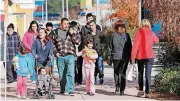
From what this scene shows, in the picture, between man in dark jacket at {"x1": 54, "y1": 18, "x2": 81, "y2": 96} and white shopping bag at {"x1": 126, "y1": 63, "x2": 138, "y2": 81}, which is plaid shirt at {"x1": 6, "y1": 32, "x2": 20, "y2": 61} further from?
white shopping bag at {"x1": 126, "y1": 63, "x2": 138, "y2": 81}

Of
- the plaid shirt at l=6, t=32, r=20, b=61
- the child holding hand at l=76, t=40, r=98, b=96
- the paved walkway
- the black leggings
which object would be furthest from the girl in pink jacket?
the black leggings

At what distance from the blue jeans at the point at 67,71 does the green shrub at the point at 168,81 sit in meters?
2.08

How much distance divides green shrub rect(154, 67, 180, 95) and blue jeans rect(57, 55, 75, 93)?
2083 millimetres

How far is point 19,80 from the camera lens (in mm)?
11844

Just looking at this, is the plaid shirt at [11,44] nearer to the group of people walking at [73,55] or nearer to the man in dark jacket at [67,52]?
the group of people walking at [73,55]

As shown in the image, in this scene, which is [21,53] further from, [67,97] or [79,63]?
[79,63]

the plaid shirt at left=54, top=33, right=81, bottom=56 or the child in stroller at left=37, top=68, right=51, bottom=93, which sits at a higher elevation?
the plaid shirt at left=54, top=33, right=81, bottom=56

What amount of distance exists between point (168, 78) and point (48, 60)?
278 centimetres

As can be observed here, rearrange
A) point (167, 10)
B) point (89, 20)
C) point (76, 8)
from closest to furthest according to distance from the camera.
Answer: point (167, 10), point (89, 20), point (76, 8)

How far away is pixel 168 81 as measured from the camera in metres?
12.0

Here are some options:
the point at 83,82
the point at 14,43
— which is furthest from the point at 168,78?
the point at 14,43

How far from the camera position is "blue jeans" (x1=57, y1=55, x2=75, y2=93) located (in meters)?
12.1

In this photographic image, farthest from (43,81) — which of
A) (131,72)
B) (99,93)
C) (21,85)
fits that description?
(131,72)

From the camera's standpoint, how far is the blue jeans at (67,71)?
12109 millimetres
